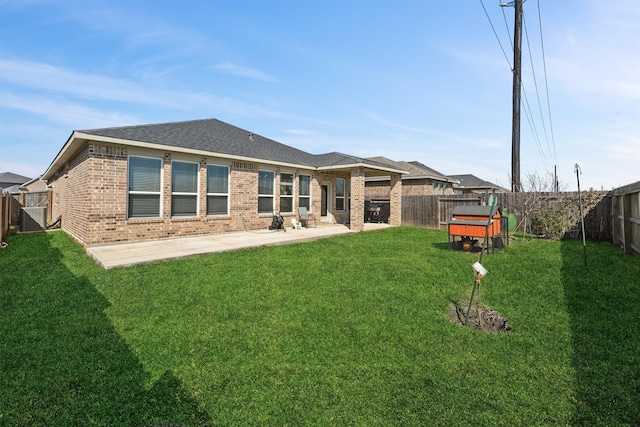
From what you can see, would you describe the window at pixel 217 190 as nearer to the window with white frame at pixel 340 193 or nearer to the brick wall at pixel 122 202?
the brick wall at pixel 122 202

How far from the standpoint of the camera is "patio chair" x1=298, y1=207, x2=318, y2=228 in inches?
525

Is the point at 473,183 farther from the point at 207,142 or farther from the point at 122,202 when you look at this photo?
the point at 122,202

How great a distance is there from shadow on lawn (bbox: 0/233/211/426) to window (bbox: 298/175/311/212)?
9.76 meters

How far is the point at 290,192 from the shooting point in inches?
528

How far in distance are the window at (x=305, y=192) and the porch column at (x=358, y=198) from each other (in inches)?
89.8

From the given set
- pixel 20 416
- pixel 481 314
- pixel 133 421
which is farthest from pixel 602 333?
pixel 20 416

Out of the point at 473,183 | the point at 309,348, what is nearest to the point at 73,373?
the point at 309,348

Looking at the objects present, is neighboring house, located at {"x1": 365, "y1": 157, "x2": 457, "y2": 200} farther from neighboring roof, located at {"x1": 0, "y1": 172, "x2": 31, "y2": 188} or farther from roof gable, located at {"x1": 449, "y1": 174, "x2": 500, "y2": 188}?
neighboring roof, located at {"x1": 0, "y1": 172, "x2": 31, "y2": 188}

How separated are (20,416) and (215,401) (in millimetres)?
1412

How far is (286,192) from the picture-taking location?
13.2 m

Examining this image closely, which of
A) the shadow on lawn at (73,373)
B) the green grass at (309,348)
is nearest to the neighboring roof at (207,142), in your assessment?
the green grass at (309,348)

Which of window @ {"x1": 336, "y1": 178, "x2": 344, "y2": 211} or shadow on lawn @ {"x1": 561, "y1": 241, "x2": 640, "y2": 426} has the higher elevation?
window @ {"x1": 336, "y1": 178, "x2": 344, "y2": 211}

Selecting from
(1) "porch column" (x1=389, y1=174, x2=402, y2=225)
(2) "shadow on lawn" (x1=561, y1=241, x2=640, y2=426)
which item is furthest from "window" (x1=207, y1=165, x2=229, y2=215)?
(2) "shadow on lawn" (x1=561, y1=241, x2=640, y2=426)

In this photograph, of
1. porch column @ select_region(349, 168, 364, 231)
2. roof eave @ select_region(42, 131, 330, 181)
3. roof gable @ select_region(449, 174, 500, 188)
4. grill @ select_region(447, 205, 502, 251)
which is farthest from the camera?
roof gable @ select_region(449, 174, 500, 188)
